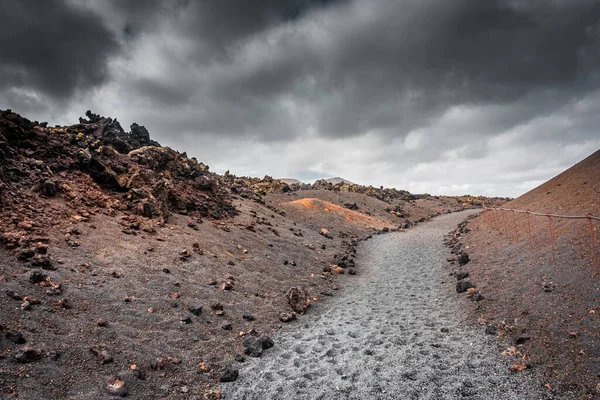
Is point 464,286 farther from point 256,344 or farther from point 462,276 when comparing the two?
point 256,344

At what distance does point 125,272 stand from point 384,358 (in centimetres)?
833

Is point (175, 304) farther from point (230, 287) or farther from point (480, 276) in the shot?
point (480, 276)

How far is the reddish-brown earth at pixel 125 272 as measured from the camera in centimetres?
605

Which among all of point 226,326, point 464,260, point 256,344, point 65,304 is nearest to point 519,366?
point 256,344

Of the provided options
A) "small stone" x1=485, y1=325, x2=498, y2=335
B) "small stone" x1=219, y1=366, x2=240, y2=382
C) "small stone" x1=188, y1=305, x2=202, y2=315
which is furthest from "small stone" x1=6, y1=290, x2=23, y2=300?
"small stone" x1=485, y1=325, x2=498, y2=335

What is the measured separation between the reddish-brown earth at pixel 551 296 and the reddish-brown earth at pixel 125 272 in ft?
21.4

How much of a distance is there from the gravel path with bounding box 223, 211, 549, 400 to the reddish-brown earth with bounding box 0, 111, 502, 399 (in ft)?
3.30

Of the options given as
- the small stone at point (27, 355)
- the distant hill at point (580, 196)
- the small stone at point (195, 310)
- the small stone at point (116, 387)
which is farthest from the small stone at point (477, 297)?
the small stone at point (27, 355)

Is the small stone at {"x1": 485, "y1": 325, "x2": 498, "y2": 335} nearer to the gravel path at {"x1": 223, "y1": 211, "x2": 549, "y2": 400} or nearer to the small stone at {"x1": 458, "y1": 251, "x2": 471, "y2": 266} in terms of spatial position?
the gravel path at {"x1": 223, "y1": 211, "x2": 549, "y2": 400}

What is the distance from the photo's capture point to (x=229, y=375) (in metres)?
6.66

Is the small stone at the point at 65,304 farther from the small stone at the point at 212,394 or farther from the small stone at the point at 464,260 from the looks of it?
the small stone at the point at 464,260

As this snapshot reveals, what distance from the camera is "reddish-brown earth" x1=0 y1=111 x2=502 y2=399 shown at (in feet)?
19.9

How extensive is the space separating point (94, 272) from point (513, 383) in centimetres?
1110

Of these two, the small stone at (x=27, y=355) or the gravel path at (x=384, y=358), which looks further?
the gravel path at (x=384, y=358)
